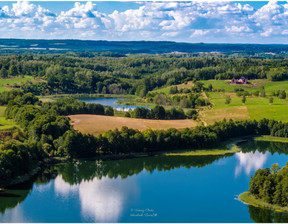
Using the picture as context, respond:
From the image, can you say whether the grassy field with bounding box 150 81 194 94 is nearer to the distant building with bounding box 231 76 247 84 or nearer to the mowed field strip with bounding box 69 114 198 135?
the distant building with bounding box 231 76 247 84

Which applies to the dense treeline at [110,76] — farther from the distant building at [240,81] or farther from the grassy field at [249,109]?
the grassy field at [249,109]

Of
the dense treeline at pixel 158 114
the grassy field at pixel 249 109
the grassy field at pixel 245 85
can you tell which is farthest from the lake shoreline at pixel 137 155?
the grassy field at pixel 245 85

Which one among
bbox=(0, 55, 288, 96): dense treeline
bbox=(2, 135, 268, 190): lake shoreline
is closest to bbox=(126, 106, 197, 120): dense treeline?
bbox=(2, 135, 268, 190): lake shoreline

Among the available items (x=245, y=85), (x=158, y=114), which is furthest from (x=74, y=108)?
(x=245, y=85)

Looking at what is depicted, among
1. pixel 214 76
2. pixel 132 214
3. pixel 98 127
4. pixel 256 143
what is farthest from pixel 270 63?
pixel 132 214

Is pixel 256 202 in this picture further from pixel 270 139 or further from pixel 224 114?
pixel 224 114

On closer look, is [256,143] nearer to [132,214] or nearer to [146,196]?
[146,196]

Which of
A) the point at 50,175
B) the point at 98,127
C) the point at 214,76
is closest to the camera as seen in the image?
the point at 50,175
